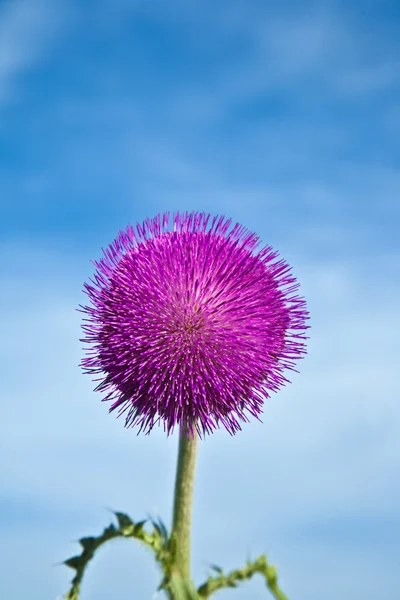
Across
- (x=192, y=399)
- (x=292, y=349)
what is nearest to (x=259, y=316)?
(x=292, y=349)

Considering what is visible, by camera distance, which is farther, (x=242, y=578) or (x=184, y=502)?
(x=184, y=502)

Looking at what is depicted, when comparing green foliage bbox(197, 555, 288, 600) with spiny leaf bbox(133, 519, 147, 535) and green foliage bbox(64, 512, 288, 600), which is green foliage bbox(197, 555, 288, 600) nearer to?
green foliage bbox(64, 512, 288, 600)

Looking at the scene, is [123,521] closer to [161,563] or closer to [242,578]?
[161,563]

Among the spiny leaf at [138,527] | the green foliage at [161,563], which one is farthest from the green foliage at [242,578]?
the spiny leaf at [138,527]

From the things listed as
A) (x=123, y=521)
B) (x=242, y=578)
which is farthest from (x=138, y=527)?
(x=242, y=578)

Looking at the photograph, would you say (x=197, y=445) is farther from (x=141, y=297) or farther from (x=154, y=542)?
(x=141, y=297)
